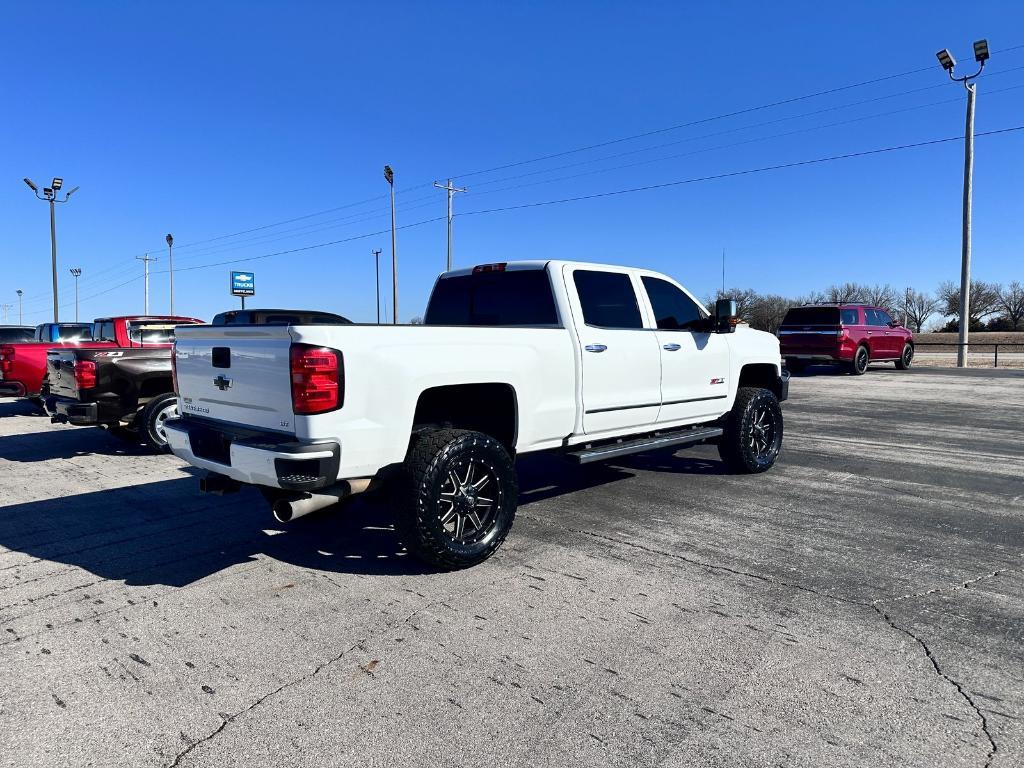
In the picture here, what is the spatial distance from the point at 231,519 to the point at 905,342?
71.0 ft

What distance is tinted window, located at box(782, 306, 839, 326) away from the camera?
738 inches

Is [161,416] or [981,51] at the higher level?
[981,51]

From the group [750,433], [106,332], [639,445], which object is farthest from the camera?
[106,332]

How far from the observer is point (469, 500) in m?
4.31

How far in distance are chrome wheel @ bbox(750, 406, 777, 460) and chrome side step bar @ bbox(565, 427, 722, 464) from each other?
0.54m

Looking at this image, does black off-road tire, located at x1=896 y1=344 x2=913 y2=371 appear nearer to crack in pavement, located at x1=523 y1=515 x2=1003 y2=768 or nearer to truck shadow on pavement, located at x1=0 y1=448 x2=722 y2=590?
truck shadow on pavement, located at x1=0 y1=448 x2=722 y2=590

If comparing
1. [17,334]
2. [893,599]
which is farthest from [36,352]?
[893,599]

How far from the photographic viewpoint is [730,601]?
379 cm

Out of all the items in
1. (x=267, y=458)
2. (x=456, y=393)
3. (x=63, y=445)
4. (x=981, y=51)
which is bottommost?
(x=63, y=445)

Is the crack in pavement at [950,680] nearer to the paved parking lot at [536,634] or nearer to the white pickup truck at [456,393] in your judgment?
the paved parking lot at [536,634]

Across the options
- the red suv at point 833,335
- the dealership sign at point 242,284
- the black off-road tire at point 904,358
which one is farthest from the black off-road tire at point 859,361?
the dealership sign at point 242,284

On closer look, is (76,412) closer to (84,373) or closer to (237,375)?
(84,373)

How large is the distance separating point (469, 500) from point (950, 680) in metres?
2.62

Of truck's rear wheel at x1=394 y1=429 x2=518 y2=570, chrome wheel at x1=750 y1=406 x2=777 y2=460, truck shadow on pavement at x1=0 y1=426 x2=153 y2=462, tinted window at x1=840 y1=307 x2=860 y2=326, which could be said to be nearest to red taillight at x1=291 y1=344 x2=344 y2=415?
truck's rear wheel at x1=394 y1=429 x2=518 y2=570
